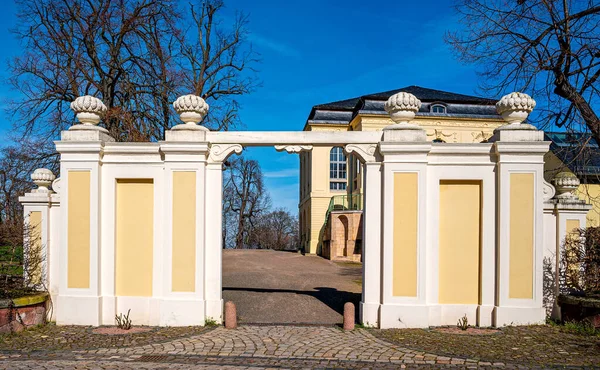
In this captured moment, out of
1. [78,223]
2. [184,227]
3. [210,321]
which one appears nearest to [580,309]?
[210,321]

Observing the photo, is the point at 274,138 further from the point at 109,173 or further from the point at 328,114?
the point at 328,114

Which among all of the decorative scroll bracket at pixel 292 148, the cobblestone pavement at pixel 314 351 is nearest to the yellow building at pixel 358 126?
the decorative scroll bracket at pixel 292 148

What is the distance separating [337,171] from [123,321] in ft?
75.3

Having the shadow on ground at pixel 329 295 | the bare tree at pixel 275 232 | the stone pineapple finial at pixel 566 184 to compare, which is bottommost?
the bare tree at pixel 275 232

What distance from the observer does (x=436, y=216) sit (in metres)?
8.55

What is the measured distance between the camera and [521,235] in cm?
845

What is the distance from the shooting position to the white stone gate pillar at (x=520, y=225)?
839 centimetres

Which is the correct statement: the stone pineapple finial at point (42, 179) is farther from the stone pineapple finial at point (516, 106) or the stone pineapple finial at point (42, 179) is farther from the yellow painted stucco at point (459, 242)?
the stone pineapple finial at point (516, 106)

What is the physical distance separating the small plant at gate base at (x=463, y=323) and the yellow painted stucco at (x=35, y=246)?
23.6ft

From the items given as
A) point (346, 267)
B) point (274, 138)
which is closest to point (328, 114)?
point (346, 267)

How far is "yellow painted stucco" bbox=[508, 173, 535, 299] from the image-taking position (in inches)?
331

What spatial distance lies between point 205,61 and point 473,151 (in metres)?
17.3

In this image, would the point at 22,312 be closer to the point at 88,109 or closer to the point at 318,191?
the point at 88,109

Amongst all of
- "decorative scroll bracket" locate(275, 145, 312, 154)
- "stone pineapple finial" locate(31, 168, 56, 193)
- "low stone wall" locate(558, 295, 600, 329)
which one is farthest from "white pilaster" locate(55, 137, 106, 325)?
"low stone wall" locate(558, 295, 600, 329)
